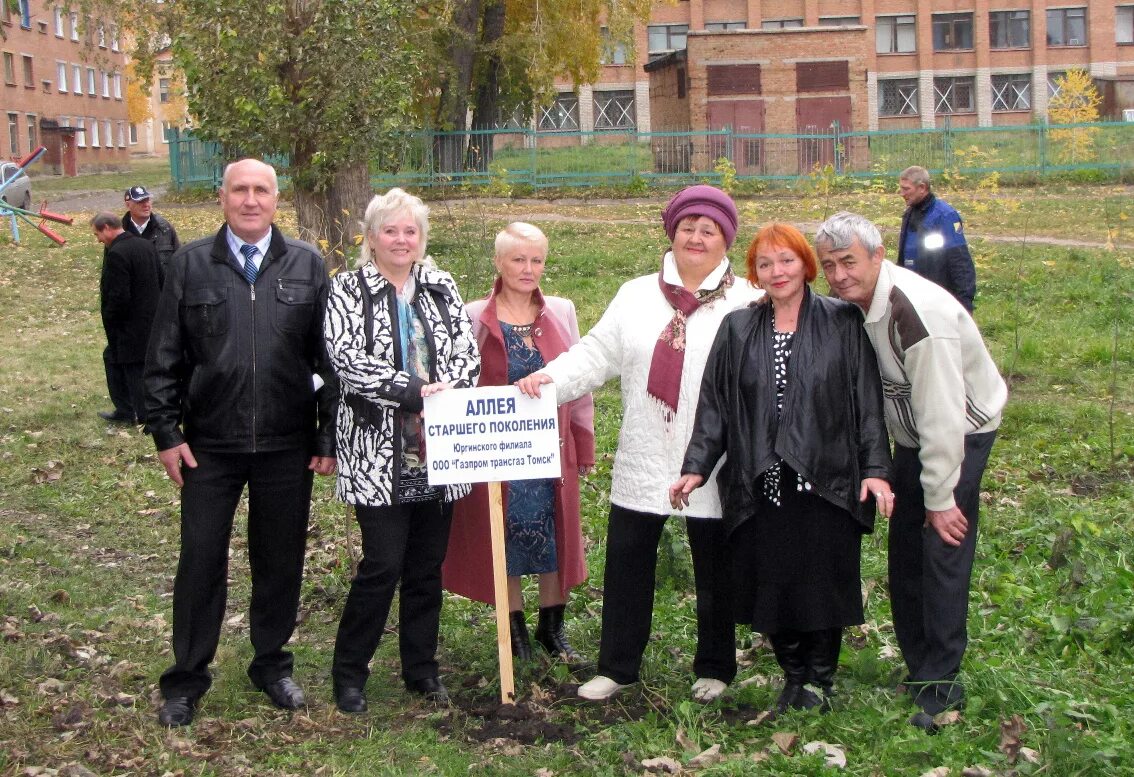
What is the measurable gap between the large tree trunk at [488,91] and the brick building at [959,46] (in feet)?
82.1

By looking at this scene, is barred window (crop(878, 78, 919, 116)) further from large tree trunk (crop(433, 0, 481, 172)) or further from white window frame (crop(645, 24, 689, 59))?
large tree trunk (crop(433, 0, 481, 172))

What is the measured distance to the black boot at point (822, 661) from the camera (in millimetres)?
4820

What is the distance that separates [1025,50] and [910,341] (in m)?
61.8

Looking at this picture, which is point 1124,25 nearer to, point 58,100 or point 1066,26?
point 1066,26

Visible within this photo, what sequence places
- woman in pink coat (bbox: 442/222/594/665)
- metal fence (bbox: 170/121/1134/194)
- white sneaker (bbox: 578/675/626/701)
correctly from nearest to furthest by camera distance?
white sneaker (bbox: 578/675/626/701) < woman in pink coat (bbox: 442/222/594/665) < metal fence (bbox: 170/121/1134/194)

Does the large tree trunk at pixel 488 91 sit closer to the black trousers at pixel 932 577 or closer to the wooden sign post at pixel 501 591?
the wooden sign post at pixel 501 591

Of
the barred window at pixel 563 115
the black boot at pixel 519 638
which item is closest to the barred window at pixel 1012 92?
the barred window at pixel 563 115

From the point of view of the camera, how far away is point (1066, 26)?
6088 cm

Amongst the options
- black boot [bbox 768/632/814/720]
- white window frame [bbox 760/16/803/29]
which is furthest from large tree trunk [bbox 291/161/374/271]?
white window frame [bbox 760/16/803/29]

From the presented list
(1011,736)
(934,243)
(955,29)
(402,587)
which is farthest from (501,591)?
(955,29)

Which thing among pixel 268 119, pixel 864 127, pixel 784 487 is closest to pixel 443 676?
pixel 784 487

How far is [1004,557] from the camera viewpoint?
6816 mm

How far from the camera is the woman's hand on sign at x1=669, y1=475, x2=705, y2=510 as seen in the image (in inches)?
186

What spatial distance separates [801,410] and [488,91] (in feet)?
107
